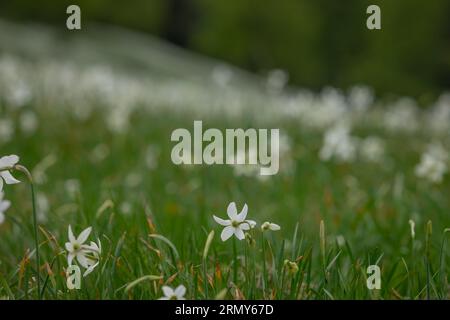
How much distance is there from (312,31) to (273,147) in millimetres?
25722

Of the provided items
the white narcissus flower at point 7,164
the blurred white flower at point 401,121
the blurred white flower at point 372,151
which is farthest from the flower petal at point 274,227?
the blurred white flower at point 401,121

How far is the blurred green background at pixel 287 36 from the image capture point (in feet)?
64.4

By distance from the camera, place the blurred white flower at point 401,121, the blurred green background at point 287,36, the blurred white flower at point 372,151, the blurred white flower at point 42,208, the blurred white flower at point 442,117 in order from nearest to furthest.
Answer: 1. the blurred white flower at point 42,208
2. the blurred white flower at point 372,151
3. the blurred white flower at point 442,117
4. the blurred white flower at point 401,121
5. the blurred green background at point 287,36

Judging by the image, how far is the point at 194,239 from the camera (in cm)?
241

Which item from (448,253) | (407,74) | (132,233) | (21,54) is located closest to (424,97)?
(448,253)

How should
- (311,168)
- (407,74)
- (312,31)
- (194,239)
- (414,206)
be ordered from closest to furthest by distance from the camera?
(194,239) → (414,206) → (311,168) → (407,74) → (312,31)

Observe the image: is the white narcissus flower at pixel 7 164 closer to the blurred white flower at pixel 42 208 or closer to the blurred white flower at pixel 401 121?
the blurred white flower at pixel 42 208

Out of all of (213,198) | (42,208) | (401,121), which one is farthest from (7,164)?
(401,121)

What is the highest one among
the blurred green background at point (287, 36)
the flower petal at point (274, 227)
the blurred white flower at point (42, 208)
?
the blurred green background at point (287, 36)

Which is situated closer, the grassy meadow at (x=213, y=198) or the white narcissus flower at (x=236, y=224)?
the white narcissus flower at (x=236, y=224)

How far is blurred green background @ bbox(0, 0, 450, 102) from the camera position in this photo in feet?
64.4

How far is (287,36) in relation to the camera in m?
28.2
